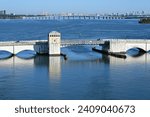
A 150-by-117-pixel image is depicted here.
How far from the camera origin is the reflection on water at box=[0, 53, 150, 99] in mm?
26062

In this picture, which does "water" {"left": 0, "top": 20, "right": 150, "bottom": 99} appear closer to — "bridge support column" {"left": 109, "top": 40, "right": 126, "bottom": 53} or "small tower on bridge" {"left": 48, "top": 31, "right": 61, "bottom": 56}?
"small tower on bridge" {"left": 48, "top": 31, "right": 61, "bottom": 56}

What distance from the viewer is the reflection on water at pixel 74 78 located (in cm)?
2606

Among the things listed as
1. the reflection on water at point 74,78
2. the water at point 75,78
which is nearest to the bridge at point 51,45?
the water at point 75,78

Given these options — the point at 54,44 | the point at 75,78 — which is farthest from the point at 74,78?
the point at 54,44

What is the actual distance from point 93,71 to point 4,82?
10.6 meters

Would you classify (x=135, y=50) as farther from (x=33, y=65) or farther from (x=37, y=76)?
(x=37, y=76)

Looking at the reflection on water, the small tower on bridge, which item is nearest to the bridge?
the small tower on bridge

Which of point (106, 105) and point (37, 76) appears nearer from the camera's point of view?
point (106, 105)

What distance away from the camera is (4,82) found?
104 feet

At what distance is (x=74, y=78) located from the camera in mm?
33812

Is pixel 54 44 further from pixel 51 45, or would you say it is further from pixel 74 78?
pixel 74 78

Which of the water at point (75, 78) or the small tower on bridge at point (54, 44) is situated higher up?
the small tower on bridge at point (54, 44)

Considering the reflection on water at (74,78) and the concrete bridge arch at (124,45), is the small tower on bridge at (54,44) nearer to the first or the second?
the reflection on water at (74,78)

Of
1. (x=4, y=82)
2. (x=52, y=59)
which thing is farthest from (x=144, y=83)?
(x=52, y=59)
